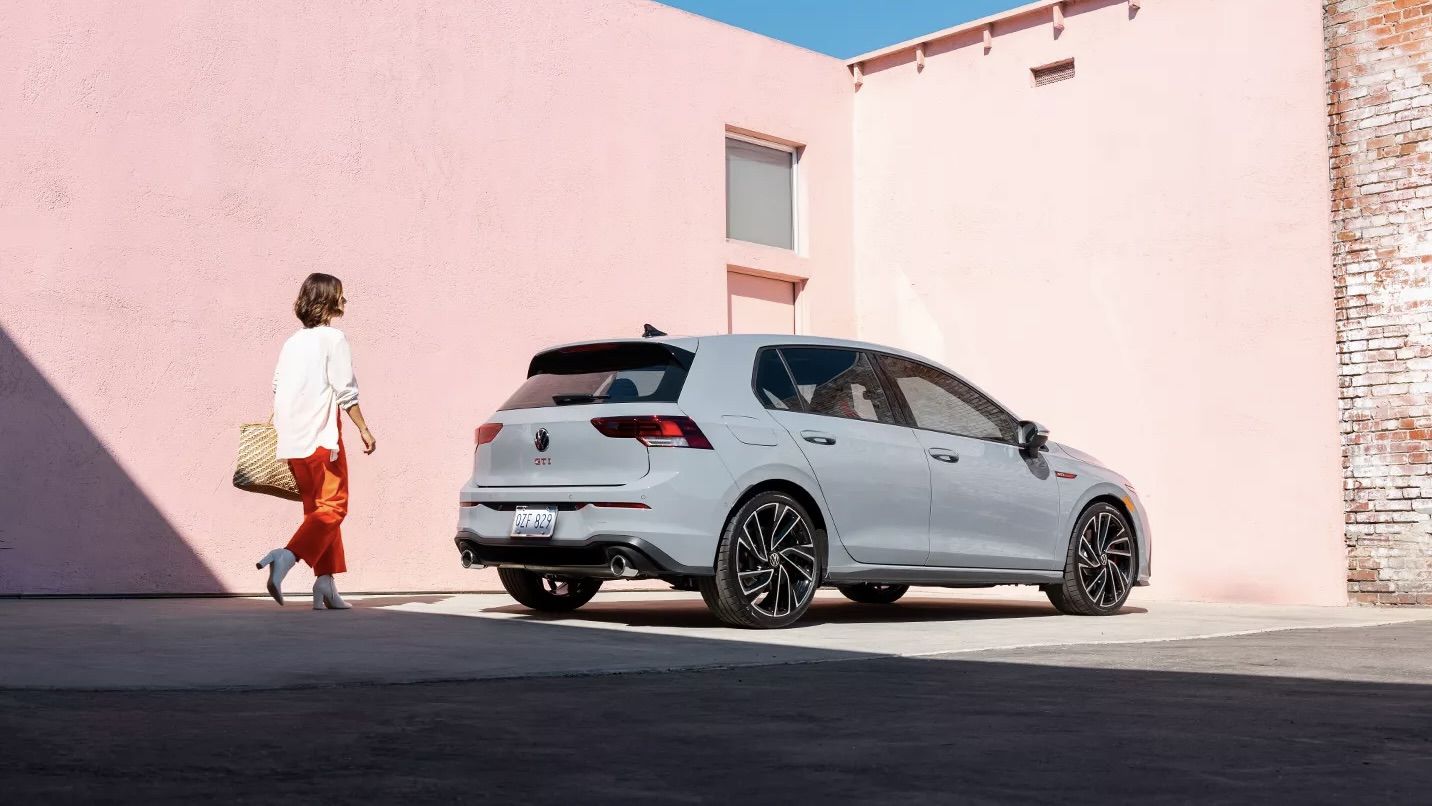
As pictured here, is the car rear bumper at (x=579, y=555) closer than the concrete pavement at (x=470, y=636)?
No

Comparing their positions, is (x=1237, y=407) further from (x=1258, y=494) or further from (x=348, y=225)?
(x=348, y=225)

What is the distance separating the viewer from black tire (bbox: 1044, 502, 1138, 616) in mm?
9547

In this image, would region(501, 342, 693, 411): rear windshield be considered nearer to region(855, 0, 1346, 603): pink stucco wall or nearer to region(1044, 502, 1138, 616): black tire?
region(1044, 502, 1138, 616): black tire

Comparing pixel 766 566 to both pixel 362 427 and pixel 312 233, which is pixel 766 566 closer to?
pixel 362 427

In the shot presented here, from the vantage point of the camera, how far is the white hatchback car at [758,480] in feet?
25.4

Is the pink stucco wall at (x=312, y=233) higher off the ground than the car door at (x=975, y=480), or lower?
higher

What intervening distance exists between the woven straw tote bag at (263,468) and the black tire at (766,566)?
2.68 meters

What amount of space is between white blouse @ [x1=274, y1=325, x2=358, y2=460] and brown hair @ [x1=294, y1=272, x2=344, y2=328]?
0.10 m

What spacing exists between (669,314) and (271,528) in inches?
166

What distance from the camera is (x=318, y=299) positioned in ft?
29.2

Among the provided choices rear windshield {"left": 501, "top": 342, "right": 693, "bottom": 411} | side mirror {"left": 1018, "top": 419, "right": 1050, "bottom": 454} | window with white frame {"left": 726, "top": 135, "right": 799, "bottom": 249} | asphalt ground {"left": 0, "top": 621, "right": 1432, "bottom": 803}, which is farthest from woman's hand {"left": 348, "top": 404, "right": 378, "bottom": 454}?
window with white frame {"left": 726, "top": 135, "right": 799, "bottom": 249}

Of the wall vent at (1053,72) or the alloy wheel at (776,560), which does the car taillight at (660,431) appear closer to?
the alloy wheel at (776,560)

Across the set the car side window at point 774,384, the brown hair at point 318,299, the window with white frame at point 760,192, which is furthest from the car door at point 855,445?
the window with white frame at point 760,192

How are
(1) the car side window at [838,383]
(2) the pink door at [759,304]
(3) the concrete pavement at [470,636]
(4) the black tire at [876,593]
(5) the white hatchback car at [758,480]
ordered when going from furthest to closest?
(2) the pink door at [759,304], (4) the black tire at [876,593], (1) the car side window at [838,383], (5) the white hatchback car at [758,480], (3) the concrete pavement at [470,636]
